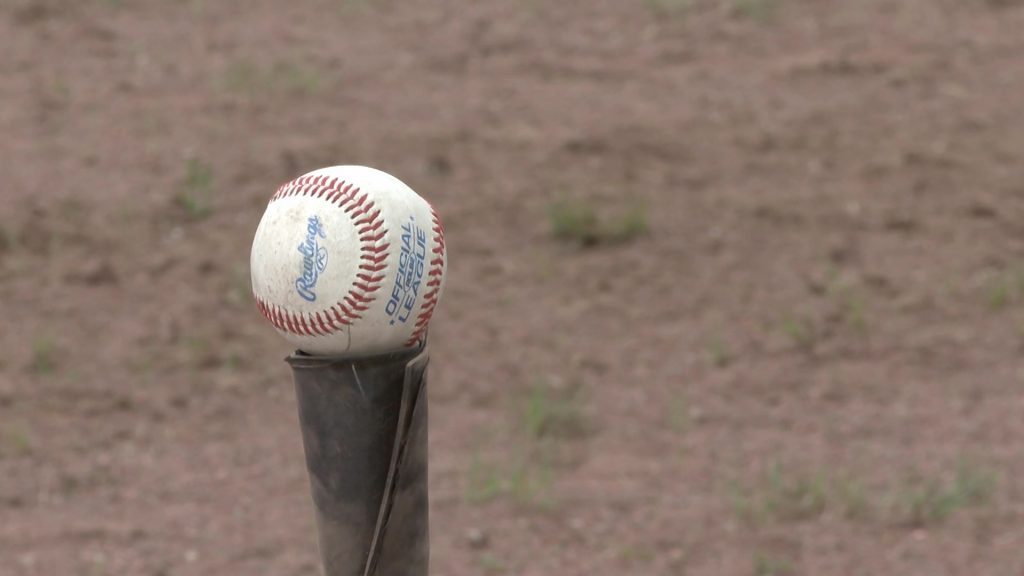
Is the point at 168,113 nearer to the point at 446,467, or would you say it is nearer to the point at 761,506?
the point at 446,467

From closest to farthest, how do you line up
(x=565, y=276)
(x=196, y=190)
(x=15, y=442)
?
(x=15, y=442)
(x=565, y=276)
(x=196, y=190)

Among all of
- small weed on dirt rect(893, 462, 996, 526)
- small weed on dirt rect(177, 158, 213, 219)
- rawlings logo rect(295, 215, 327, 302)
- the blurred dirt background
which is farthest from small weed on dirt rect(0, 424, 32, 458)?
small weed on dirt rect(893, 462, 996, 526)

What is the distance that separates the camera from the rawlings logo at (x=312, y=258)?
9.30ft

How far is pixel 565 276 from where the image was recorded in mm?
6375

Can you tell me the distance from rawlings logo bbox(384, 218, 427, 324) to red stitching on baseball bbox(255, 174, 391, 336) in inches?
1.5

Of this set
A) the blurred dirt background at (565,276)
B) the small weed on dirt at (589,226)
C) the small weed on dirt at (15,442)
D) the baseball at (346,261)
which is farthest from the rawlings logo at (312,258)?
the small weed on dirt at (589,226)

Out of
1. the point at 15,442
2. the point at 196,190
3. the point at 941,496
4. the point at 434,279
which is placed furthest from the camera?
the point at 196,190

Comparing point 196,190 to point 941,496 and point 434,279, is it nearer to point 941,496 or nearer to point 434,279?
point 941,496

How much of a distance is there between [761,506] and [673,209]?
2252 mm

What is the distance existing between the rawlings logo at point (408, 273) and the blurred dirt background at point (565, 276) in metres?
1.83

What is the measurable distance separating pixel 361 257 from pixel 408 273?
0.10 metres

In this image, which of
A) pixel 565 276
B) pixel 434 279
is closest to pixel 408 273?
pixel 434 279

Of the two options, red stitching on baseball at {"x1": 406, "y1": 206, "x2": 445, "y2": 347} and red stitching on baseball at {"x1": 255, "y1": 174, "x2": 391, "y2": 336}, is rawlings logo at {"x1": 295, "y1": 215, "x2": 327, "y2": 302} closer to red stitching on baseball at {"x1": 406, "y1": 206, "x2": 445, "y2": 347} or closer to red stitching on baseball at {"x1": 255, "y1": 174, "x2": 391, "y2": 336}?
red stitching on baseball at {"x1": 255, "y1": 174, "x2": 391, "y2": 336}

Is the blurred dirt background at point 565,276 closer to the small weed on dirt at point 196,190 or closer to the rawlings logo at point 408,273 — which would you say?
the small weed on dirt at point 196,190
